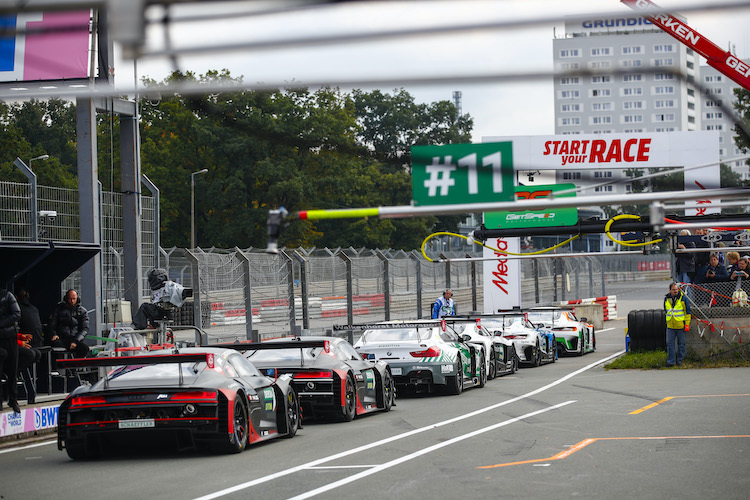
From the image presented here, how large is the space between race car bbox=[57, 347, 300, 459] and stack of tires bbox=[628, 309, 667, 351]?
17.3 metres

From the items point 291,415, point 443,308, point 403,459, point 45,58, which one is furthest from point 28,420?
point 443,308

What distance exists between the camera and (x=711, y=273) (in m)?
28.0

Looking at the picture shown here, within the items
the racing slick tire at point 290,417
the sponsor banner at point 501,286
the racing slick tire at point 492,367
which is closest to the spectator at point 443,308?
the sponsor banner at point 501,286

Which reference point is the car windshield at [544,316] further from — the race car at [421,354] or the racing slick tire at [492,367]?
the race car at [421,354]

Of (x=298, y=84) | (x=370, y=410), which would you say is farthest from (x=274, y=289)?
(x=298, y=84)

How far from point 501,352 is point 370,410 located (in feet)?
28.3

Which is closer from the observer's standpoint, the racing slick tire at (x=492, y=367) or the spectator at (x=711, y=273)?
the racing slick tire at (x=492, y=367)

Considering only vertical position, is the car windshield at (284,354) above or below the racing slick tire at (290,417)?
above

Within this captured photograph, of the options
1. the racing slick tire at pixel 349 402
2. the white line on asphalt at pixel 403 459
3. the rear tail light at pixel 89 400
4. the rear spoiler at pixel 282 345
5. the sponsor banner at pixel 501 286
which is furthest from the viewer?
the sponsor banner at pixel 501 286

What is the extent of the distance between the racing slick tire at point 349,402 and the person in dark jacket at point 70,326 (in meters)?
4.28

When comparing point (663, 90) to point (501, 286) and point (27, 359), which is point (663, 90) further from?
point (27, 359)

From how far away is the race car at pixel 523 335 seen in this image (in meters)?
28.2

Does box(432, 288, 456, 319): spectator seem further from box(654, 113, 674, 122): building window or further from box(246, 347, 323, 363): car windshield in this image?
box(654, 113, 674, 122): building window

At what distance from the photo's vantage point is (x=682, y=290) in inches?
1062
